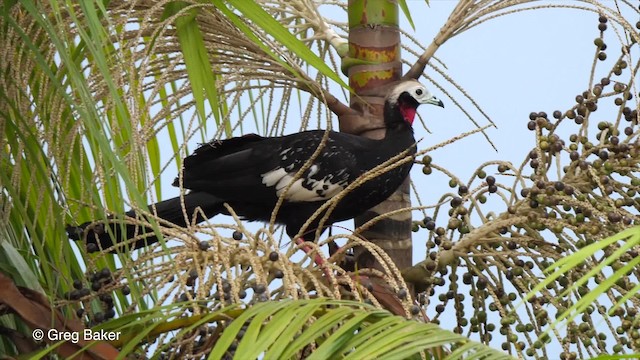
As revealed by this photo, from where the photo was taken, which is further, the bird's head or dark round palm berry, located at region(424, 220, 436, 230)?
the bird's head

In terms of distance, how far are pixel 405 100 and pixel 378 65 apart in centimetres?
26

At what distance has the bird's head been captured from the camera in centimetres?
315

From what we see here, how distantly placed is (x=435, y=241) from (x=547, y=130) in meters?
0.35

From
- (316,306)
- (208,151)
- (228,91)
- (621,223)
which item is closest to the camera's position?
(316,306)

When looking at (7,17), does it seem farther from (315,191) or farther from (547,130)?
(315,191)

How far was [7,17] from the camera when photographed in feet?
6.81

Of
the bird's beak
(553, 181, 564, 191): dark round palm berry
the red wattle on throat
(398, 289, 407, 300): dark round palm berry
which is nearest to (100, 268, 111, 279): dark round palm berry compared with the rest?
(398, 289, 407, 300): dark round palm berry

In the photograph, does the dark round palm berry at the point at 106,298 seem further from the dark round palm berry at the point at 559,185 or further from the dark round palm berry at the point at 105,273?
the dark round palm berry at the point at 559,185

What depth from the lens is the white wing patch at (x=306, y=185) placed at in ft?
11.3

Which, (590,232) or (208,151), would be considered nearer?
(590,232)

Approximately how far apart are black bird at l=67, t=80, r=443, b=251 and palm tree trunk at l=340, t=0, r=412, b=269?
168mm

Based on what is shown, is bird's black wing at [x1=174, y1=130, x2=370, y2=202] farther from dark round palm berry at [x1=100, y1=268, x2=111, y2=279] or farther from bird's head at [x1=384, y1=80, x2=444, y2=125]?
dark round palm berry at [x1=100, y1=268, x2=111, y2=279]

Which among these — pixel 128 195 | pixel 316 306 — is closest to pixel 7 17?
pixel 128 195

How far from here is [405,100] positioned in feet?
11.0
